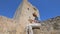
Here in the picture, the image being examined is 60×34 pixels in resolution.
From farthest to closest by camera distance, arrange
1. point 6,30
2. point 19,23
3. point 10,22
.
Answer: point 19,23
point 10,22
point 6,30

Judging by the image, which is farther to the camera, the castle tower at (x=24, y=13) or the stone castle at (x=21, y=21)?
the castle tower at (x=24, y=13)

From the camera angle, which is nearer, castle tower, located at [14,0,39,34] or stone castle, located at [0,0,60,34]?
stone castle, located at [0,0,60,34]

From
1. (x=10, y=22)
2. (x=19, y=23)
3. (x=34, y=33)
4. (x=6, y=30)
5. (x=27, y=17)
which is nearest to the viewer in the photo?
(x=34, y=33)

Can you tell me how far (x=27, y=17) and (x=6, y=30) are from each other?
531 cm

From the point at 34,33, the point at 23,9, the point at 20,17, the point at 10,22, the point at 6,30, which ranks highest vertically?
the point at 23,9

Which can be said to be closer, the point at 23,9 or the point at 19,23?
the point at 19,23

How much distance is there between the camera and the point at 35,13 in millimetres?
22500

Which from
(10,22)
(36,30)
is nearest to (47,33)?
(36,30)

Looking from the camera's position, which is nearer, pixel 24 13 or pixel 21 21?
pixel 21 21

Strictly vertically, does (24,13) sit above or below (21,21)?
above

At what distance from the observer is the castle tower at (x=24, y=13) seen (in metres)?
19.1

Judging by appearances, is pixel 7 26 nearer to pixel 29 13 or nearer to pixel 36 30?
pixel 29 13

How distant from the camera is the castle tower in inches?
751

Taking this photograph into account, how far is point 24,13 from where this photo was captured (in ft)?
66.8
